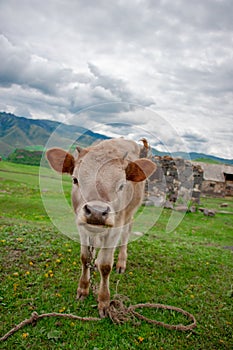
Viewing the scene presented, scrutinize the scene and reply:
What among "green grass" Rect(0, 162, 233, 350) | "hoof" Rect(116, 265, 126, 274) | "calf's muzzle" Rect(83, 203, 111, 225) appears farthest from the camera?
"hoof" Rect(116, 265, 126, 274)

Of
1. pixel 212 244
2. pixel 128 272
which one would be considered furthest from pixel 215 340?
pixel 212 244

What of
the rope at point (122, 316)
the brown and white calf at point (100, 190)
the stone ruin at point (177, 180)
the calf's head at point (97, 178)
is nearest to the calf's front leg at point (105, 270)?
the brown and white calf at point (100, 190)

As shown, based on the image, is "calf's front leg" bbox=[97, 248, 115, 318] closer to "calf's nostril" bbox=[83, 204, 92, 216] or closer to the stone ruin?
"calf's nostril" bbox=[83, 204, 92, 216]

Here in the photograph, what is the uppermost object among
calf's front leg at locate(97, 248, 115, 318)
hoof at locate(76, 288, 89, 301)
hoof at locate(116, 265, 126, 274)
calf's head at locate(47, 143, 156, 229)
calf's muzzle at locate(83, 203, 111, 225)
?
calf's head at locate(47, 143, 156, 229)

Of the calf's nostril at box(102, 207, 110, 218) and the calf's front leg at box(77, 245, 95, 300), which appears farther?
the calf's front leg at box(77, 245, 95, 300)

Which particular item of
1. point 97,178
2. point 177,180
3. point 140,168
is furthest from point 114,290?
point 177,180

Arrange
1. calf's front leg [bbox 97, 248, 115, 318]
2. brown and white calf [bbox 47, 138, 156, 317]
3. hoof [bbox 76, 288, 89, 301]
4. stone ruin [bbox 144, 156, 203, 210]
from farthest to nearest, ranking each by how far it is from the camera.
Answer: stone ruin [bbox 144, 156, 203, 210]
hoof [bbox 76, 288, 89, 301]
calf's front leg [bbox 97, 248, 115, 318]
brown and white calf [bbox 47, 138, 156, 317]

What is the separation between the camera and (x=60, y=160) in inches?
181

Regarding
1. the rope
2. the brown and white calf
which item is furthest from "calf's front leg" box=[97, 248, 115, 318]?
the rope

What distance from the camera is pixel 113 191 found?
411 cm

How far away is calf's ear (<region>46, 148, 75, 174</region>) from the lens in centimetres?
456

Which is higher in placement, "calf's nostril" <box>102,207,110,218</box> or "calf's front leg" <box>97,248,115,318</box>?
"calf's nostril" <box>102,207,110,218</box>

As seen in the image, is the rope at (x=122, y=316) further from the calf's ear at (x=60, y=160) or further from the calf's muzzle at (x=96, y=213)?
the calf's ear at (x=60, y=160)

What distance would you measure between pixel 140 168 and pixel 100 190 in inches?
35.1
